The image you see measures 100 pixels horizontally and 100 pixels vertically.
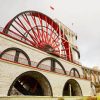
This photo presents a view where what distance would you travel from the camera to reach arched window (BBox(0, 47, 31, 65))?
1747 cm

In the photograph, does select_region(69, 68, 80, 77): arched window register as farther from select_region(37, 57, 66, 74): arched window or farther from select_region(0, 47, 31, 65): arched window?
select_region(0, 47, 31, 65): arched window

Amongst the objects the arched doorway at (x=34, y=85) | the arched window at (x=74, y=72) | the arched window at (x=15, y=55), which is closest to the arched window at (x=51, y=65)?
the arched doorway at (x=34, y=85)

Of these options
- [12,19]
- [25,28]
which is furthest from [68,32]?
[12,19]

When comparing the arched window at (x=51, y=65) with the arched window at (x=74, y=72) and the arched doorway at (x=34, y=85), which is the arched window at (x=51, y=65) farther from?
the arched window at (x=74, y=72)

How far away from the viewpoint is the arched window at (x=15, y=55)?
17466mm

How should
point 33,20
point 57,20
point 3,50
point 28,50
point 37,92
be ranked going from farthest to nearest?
1. point 57,20
2. point 33,20
3. point 37,92
4. point 28,50
5. point 3,50

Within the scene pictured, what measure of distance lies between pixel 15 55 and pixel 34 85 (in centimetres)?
661

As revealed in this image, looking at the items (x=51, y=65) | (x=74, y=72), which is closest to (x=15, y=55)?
(x=51, y=65)

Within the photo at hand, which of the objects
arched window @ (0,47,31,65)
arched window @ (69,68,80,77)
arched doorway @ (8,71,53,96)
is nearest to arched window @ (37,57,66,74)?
arched doorway @ (8,71,53,96)

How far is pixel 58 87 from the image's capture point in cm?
2131

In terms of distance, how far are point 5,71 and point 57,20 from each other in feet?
80.1

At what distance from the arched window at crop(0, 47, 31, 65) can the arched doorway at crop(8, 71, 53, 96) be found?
2061 millimetres

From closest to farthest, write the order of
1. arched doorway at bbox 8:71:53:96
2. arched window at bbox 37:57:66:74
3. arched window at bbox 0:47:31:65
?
arched window at bbox 0:47:31:65 → arched doorway at bbox 8:71:53:96 → arched window at bbox 37:57:66:74

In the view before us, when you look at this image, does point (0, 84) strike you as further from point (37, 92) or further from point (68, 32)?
point (68, 32)
